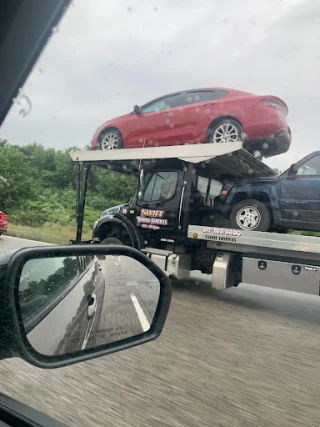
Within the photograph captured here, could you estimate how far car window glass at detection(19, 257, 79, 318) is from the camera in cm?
153

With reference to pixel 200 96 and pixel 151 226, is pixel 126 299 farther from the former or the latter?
pixel 200 96

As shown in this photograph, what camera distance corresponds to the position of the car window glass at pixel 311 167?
6.10m

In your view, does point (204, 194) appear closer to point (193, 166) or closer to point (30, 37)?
point (193, 166)

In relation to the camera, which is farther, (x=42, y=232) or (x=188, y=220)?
(x=188, y=220)

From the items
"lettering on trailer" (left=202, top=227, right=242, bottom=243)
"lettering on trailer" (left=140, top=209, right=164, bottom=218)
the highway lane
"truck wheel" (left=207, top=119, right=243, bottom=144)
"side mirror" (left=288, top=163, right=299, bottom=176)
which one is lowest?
the highway lane

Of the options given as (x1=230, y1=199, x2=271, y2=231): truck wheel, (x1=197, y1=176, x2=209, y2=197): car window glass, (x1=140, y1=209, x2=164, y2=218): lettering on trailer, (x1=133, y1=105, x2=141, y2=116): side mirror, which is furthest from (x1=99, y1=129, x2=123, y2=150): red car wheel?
(x1=230, y1=199, x2=271, y2=231): truck wheel

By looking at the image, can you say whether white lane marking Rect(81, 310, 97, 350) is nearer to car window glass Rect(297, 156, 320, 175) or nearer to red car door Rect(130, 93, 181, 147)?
car window glass Rect(297, 156, 320, 175)

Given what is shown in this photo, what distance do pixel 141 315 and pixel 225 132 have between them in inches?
216

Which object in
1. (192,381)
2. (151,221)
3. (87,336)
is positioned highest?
(151,221)

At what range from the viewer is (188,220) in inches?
281

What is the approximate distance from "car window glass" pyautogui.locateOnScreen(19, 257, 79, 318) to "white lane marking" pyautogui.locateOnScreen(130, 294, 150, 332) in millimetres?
388

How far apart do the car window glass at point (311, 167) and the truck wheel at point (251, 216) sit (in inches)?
32.3

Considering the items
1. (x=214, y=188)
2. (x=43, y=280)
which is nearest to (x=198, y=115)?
(x=214, y=188)

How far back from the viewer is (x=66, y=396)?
2.86 m
